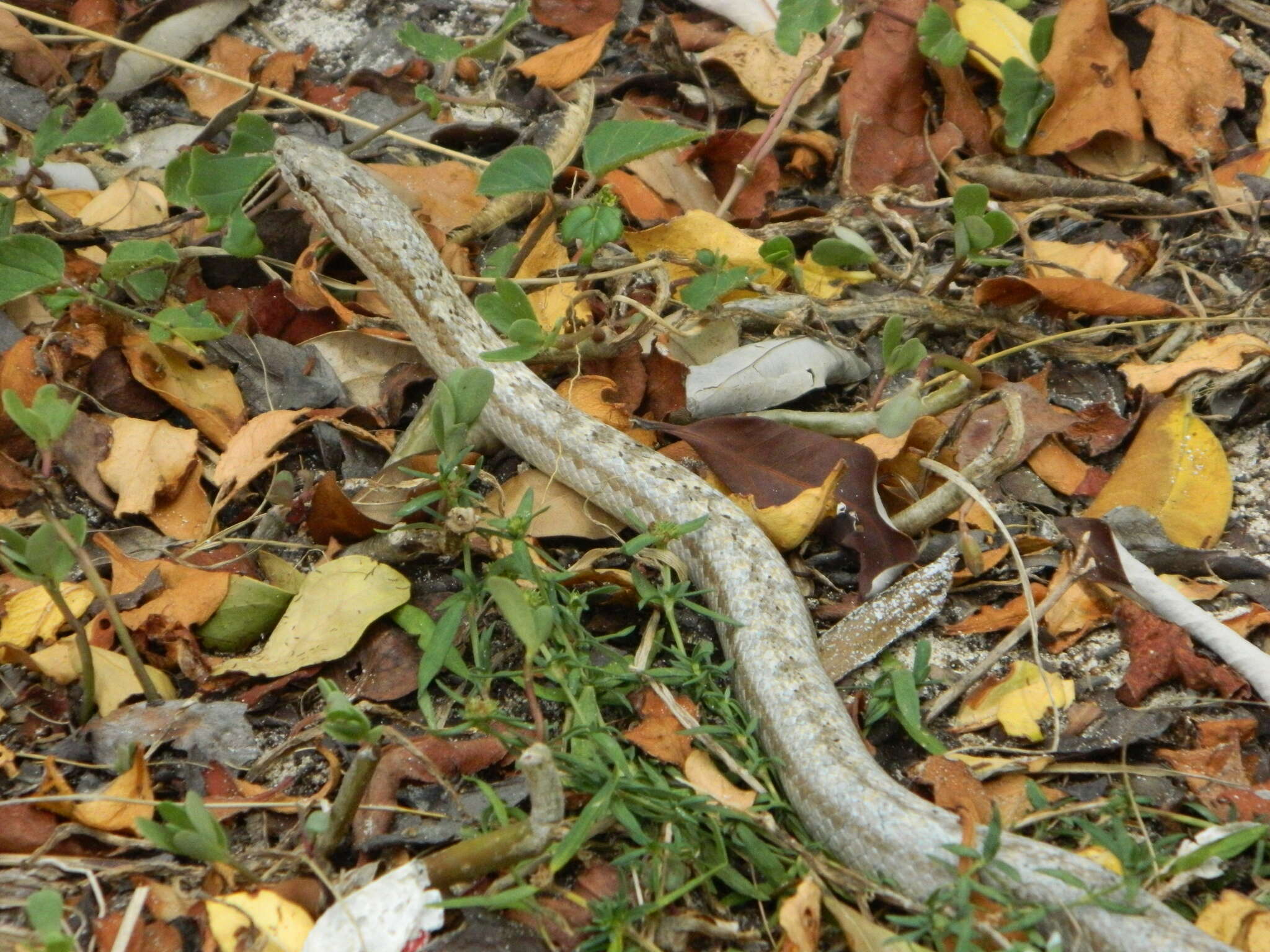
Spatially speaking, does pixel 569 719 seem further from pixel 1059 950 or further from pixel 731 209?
pixel 731 209

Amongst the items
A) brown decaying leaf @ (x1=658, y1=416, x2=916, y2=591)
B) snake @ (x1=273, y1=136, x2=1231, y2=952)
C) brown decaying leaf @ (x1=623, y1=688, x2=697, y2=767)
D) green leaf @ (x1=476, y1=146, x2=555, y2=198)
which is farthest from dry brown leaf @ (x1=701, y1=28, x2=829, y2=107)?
brown decaying leaf @ (x1=623, y1=688, x2=697, y2=767)

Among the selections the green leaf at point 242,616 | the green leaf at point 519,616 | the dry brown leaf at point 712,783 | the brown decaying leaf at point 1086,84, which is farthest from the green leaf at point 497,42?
the dry brown leaf at point 712,783

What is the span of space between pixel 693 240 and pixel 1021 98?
1466 millimetres

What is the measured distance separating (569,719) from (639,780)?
0.26 m

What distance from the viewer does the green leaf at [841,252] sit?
3963 mm

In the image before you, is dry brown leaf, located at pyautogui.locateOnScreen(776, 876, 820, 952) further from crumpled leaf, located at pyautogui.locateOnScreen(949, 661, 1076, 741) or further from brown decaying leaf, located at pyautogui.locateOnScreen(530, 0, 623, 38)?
brown decaying leaf, located at pyautogui.locateOnScreen(530, 0, 623, 38)

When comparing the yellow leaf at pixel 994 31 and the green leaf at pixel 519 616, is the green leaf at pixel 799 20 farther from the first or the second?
the green leaf at pixel 519 616

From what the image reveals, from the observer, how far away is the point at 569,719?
302cm

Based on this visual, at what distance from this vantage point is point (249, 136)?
4.16m

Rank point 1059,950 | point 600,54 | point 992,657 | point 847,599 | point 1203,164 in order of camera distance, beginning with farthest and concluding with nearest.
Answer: point 600,54
point 1203,164
point 847,599
point 992,657
point 1059,950

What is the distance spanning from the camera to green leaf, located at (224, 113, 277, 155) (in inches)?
163

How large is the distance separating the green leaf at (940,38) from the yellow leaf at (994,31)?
35 cm

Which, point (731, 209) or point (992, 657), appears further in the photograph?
point (731, 209)

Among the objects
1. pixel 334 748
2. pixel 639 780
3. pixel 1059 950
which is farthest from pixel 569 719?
pixel 1059 950
